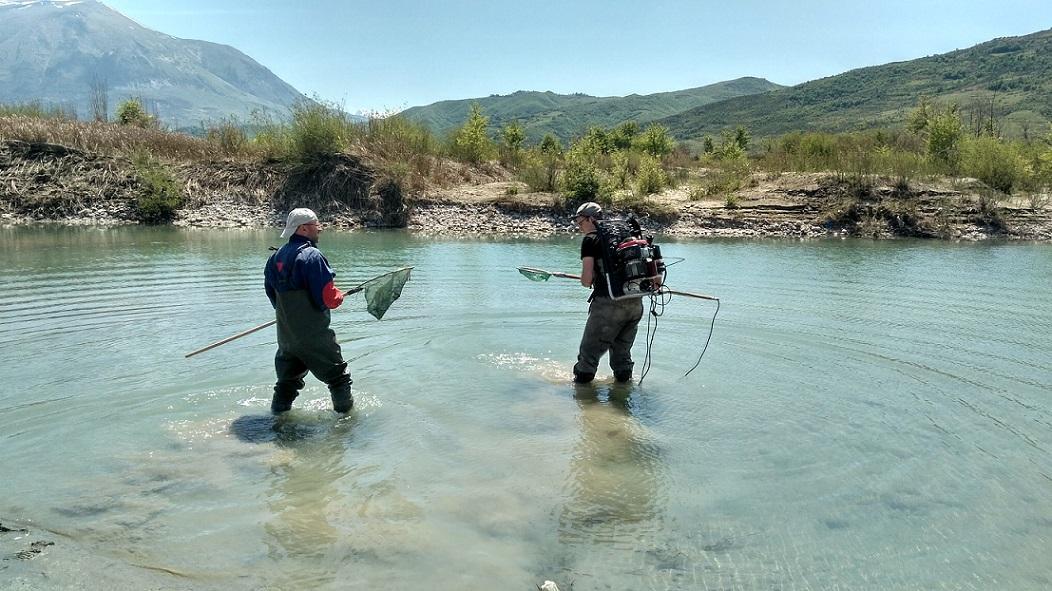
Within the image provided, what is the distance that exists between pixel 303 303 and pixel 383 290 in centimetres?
154

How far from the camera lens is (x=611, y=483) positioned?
5.72m

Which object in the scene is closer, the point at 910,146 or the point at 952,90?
the point at 910,146

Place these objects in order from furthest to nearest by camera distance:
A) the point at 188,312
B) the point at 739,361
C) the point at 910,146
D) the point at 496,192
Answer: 1. the point at 910,146
2. the point at 496,192
3. the point at 188,312
4. the point at 739,361

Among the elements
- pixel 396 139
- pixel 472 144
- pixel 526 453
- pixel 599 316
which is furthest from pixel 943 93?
pixel 526 453

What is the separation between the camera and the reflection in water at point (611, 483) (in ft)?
16.0

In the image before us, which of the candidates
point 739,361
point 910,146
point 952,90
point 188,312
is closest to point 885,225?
point 910,146

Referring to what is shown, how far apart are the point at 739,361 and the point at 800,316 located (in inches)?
128

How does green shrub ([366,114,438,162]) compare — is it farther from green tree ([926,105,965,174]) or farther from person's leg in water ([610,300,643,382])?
person's leg in water ([610,300,643,382])

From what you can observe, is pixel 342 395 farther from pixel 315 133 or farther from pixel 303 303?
pixel 315 133

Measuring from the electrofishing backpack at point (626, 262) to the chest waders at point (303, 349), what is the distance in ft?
9.39

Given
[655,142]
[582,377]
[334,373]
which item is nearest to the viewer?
[334,373]

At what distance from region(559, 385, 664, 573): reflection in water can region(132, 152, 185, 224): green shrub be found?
1078 inches

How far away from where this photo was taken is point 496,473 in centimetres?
582

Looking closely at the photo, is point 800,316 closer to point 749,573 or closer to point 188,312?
point 749,573
